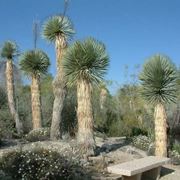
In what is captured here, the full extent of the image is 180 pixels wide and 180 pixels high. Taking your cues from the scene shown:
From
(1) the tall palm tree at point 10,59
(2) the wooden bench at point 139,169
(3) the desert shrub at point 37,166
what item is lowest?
(2) the wooden bench at point 139,169

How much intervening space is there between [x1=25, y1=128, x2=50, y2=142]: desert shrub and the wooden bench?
6568mm

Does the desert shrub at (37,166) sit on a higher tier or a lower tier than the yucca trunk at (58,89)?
lower

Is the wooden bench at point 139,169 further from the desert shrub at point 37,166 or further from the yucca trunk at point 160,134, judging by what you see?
the yucca trunk at point 160,134

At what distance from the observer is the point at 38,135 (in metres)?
17.4

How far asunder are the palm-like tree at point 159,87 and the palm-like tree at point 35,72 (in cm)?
678

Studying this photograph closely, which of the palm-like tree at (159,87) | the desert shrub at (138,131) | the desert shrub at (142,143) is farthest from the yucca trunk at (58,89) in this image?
the desert shrub at (138,131)

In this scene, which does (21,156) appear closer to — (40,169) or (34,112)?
(40,169)

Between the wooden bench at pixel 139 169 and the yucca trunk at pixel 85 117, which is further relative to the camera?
the yucca trunk at pixel 85 117

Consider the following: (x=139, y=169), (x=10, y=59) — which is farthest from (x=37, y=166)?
(x=10, y=59)

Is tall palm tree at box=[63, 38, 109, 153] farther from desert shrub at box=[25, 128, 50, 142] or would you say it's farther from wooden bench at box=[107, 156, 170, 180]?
desert shrub at box=[25, 128, 50, 142]

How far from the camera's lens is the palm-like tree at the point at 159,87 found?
14.1 m

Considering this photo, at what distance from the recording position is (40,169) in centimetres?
933

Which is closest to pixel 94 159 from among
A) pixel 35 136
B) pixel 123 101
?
pixel 35 136

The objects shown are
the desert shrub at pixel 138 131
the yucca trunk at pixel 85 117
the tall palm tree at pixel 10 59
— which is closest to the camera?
the yucca trunk at pixel 85 117
